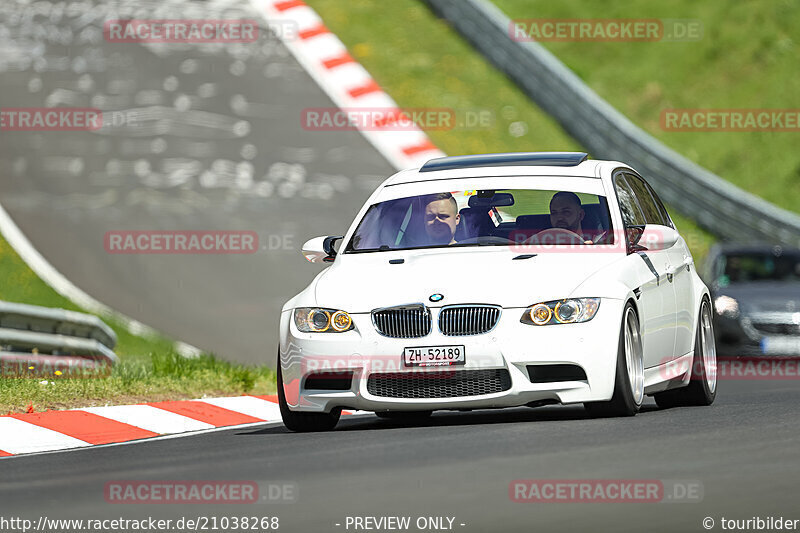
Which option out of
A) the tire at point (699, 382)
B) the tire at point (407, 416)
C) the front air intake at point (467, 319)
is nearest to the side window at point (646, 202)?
the tire at point (699, 382)

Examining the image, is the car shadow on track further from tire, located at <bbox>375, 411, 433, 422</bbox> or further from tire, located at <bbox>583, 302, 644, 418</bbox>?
tire, located at <bbox>583, 302, 644, 418</bbox>

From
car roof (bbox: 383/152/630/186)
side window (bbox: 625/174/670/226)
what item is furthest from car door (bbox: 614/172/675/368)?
side window (bbox: 625/174/670/226)

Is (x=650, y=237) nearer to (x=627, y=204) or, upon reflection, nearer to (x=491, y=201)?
(x=627, y=204)

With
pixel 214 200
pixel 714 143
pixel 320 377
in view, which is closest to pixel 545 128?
pixel 714 143

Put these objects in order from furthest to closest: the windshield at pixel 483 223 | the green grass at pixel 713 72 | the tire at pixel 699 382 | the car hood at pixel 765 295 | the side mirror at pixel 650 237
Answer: the green grass at pixel 713 72, the car hood at pixel 765 295, the tire at pixel 699 382, the windshield at pixel 483 223, the side mirror at pixel 650 237

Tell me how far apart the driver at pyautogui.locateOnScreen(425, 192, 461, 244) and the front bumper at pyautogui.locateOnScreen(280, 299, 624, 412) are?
1.15 meters

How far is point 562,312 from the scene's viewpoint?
9.86 metres

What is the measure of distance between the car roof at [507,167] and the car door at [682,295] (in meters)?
0.74

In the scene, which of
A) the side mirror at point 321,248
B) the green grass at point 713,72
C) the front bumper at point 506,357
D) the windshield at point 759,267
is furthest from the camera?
the green grass at point 713,72

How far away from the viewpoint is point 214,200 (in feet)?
75.7

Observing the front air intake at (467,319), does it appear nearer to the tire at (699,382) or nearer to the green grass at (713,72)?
the tire at (699,382)

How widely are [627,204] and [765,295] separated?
7441mm

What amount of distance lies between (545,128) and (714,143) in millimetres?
4484

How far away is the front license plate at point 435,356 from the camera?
32.1ft
